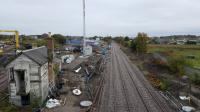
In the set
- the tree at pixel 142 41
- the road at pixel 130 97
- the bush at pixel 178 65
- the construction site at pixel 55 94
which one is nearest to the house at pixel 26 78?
the construction site at pixel 55 94

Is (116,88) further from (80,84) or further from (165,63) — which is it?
(165,63)

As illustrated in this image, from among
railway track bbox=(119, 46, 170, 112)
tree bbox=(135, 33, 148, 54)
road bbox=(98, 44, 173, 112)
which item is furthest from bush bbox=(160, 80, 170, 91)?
tree bbox=(135, 33, 148, 54)

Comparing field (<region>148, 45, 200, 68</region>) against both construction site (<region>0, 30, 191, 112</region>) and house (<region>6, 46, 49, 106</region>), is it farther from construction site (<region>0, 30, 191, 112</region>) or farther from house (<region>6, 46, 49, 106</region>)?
house (<region>6, 46, 49, 106</region>)

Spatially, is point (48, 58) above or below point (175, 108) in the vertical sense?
above

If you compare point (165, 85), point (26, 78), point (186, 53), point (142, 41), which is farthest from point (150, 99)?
point (186, 53)

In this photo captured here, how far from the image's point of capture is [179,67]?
117 feet

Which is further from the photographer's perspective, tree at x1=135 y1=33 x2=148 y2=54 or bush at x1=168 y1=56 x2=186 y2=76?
tree at x1=135 y1=33 x2=148 y2=54

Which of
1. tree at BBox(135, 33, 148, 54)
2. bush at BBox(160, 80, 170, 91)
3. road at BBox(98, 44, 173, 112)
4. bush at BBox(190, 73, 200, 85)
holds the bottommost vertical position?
road at BBox(98, 44, 173, 112)

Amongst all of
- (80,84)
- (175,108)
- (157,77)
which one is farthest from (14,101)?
(157,77)

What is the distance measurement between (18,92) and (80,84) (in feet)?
34.2

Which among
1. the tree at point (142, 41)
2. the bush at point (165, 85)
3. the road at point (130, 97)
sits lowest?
the road at point (130, 97)

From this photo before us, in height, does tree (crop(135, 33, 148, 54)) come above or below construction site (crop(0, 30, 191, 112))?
above

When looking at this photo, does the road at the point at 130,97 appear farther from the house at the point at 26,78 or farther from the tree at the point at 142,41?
the tree at the point at 142,41

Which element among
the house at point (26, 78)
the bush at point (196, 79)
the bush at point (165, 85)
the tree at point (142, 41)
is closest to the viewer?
the house at point (26, 78)
